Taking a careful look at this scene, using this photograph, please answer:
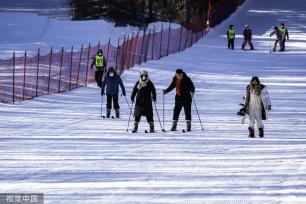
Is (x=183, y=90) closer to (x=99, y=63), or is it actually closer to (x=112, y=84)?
(x=112, y=84)

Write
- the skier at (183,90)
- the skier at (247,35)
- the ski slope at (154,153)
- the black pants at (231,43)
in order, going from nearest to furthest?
the ski slope at (154,153)
the skier at (183,90)
the skier at (247,35)
the black pants at (231,43)

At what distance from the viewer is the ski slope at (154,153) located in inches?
419

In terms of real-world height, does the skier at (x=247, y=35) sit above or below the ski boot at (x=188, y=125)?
above

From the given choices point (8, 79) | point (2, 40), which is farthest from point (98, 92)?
point (2, 40)

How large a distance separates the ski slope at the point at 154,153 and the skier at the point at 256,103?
1.58ft

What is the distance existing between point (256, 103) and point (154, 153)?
11.1 ft

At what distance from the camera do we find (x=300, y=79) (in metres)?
32.2

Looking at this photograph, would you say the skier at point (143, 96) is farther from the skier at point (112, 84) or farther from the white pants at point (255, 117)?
the skier at point (112, 84)

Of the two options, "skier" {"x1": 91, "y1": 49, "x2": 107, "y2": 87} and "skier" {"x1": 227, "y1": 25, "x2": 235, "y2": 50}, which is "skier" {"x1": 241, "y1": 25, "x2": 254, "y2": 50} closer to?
"skier" {"x1": 227, "y1": 25, "x2": 235, "y2": 50}

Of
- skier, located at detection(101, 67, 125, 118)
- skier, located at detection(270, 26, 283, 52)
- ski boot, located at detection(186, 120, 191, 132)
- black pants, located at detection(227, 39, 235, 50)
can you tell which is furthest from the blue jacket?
black pants, located at detection(227, 39, 235, 50)

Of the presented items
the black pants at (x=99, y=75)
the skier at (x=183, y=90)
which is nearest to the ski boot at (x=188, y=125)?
the skier at (x=183, y=90)

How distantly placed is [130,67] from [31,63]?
5345mm

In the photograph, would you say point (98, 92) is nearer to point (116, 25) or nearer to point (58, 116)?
point (58, 116)

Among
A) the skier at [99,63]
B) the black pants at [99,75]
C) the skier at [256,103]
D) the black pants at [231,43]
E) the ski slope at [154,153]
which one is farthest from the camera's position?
the black pants at [231,43]
